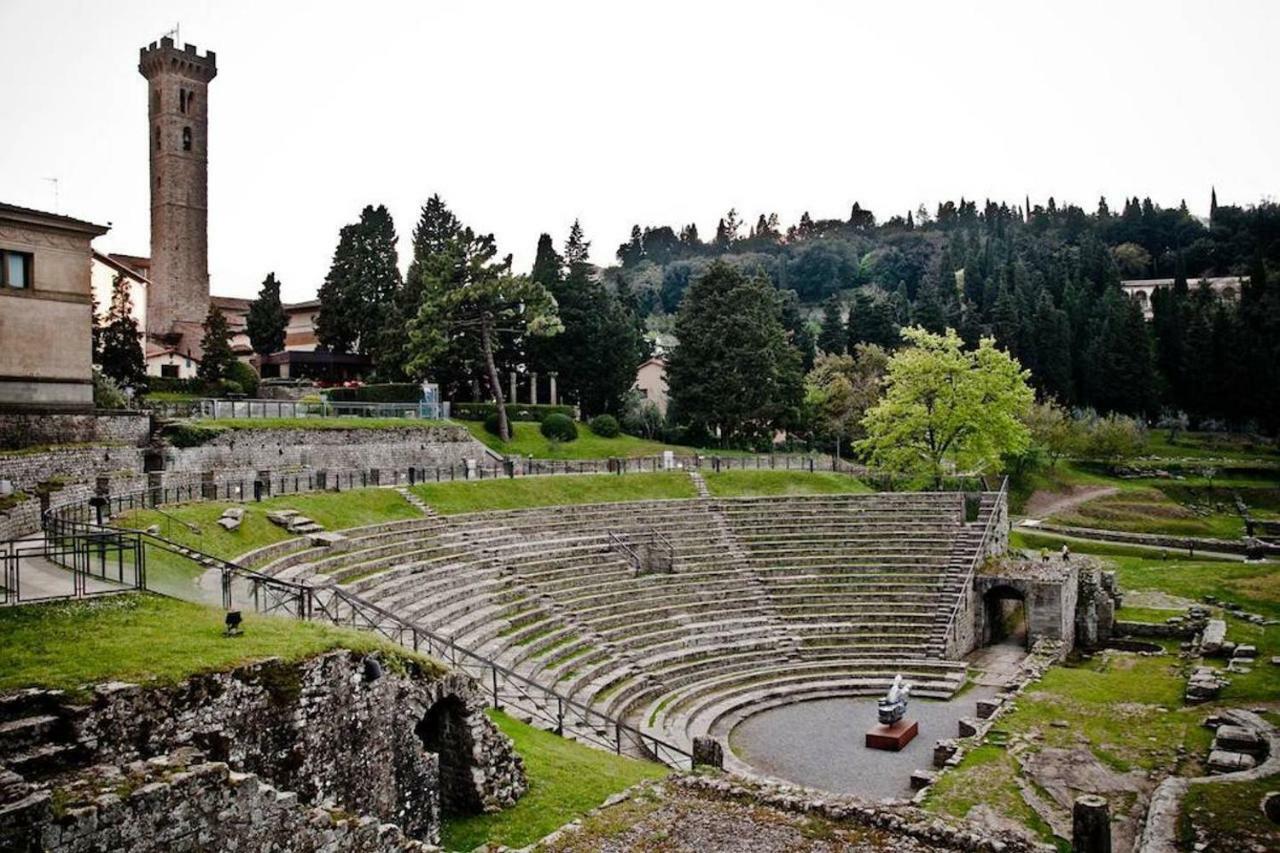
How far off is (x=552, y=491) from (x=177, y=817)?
1105 inches

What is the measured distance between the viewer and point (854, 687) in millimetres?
27031

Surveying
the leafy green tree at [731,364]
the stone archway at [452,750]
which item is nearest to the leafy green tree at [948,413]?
the leafy green tree at [731,364]

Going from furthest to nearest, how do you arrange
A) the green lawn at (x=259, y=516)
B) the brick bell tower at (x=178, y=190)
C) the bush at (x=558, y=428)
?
the brick bell tower at (x=178, y=190)
the bush at (x=558, y=428)
the green lawn at (x=259, y=516)

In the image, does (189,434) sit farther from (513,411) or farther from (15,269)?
(513,411)

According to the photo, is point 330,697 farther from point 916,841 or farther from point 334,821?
point 916,841

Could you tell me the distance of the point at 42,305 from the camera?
25.5 m

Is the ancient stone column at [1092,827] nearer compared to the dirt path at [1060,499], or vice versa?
the ancient stone column at [1092,827]

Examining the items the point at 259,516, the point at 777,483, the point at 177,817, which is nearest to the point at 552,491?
the point at 777,483

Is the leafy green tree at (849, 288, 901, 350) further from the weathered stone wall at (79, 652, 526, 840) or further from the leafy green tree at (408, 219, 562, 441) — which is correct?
the weathered stone wall at (79, 652, 526, 840)

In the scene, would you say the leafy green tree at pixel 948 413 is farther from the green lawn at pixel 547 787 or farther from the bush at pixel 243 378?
the bush at pixel 243 378

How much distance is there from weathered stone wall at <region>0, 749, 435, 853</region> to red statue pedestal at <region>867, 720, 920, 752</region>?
1474 cm

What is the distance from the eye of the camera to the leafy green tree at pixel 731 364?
55.8m

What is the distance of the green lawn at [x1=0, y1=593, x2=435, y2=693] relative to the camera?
1052cm

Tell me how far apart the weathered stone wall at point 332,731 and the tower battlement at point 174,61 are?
65887 millimetres
